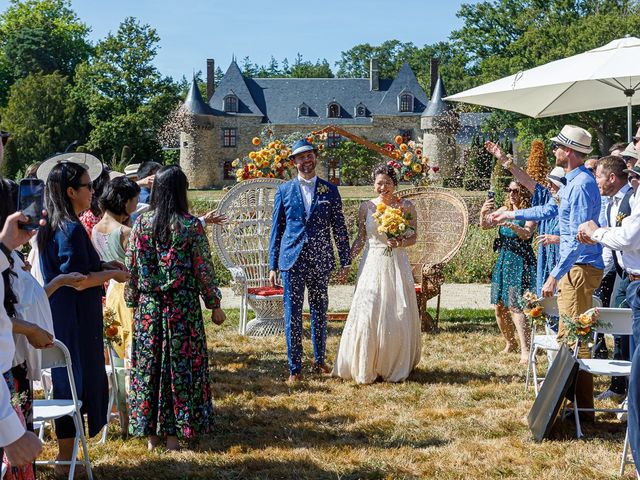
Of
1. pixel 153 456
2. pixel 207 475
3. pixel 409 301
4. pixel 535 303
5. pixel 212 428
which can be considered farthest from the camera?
pixel 409 301

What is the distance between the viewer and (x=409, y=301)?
22.7 feet

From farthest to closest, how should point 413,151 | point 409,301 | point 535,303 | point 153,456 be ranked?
point 413,151 → point 409,301 → point 535,303 → point 153,456

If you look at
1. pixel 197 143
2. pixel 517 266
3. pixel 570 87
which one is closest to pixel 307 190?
pixel 517 266

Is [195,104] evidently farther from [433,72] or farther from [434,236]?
[434,236]

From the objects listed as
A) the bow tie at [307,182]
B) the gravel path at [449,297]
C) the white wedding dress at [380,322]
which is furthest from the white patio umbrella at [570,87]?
the gravel path at [449,297]

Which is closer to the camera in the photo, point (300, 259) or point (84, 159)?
point (84, 159)

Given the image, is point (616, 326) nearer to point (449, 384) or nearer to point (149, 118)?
point (449, 384)

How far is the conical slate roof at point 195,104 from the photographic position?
184 feet

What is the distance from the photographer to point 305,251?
697 centimetres

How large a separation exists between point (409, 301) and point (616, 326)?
2151 mm

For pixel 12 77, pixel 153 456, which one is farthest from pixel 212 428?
pixel 12 77

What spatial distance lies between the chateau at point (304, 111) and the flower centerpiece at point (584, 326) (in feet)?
170

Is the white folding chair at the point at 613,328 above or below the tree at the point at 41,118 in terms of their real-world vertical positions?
below

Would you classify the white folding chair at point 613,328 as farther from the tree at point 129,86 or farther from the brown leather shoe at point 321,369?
the tree at point 129,86
